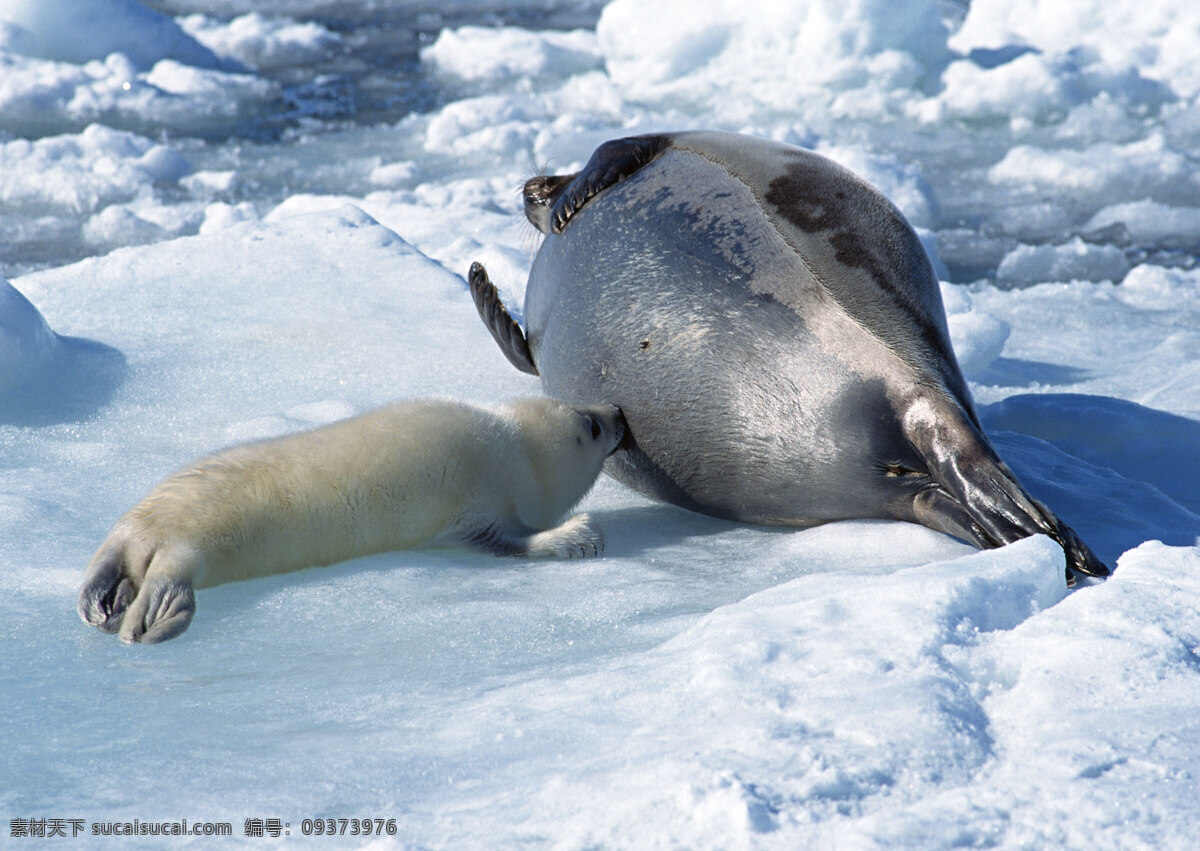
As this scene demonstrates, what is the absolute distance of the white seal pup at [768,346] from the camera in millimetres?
2283

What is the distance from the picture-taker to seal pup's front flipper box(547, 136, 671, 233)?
288cm

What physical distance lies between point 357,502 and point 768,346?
0.91 m

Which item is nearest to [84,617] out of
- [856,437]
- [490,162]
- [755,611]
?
[755,611]

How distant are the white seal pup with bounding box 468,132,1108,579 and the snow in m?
0.11

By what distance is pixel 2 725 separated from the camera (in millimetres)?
1491

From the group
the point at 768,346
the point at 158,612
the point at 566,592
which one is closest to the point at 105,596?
the point at 158,612

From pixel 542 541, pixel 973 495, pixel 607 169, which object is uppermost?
pixel 607 169

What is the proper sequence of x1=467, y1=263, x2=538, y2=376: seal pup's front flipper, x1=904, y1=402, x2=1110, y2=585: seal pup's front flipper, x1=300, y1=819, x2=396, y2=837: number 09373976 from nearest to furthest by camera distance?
x1=300, y1=819, x2=396, y2=837: number 09373976 < x1=904, y1=402, x2=1110, y2=585: seal pup's front flipper < x1=467, y1=263, x2=538, y2=376: seal pup's front flipper

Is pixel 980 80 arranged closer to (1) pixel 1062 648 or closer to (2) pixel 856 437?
(2) pixel 856 437

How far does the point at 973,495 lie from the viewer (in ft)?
7.03

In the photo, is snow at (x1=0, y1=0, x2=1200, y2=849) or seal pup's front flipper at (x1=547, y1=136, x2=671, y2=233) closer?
snow at (x1=0, y1=0, x2=1200, y2=849)

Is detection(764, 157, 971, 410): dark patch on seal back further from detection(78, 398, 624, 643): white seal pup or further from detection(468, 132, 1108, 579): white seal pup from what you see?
detection(78, 398, 624, 643): white seal pup

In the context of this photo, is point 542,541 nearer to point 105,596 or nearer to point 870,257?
point 105,596

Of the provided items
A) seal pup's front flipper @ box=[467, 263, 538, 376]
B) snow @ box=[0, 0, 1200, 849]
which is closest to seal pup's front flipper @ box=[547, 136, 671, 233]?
seal pup's front flipper @ box=[467, 263, 538, 376]
